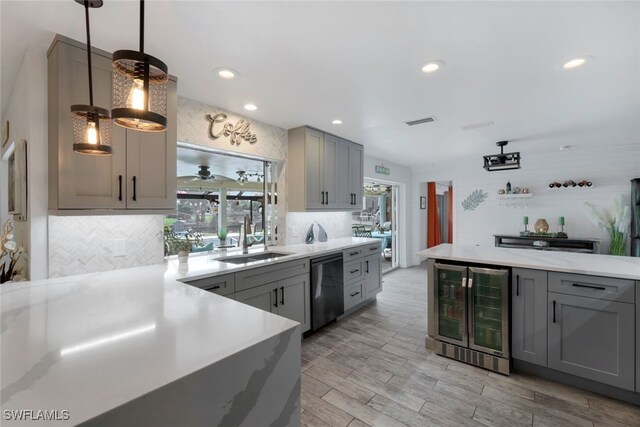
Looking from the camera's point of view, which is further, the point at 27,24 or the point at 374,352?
the point at 374,352

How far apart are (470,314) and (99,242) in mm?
3309

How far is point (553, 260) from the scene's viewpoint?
2594 millimetres

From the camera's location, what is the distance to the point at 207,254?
3150 millimetres

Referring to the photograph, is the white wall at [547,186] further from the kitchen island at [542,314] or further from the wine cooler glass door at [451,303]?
the wine cooler glass door at [451,303]

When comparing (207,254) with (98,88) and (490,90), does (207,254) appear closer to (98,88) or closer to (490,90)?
(98,88)

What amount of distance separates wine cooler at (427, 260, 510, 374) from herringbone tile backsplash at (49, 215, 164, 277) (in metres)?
2.73

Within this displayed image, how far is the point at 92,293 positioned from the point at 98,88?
1.38 meters

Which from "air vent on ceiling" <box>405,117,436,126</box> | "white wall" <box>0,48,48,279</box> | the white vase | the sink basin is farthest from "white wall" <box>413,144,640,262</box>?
"white wall" <box>0,48,48,279</box>

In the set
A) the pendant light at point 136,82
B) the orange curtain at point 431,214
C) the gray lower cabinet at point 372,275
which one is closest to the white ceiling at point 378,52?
the pendant light at point 136,82

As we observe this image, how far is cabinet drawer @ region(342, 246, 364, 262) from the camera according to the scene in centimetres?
383

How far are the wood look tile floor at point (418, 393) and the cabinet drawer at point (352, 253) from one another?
3.30 ft

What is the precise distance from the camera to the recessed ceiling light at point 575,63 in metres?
2.16

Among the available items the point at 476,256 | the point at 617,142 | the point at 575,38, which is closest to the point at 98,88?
the point at 575,38

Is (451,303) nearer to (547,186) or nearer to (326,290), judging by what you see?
(326,290)
